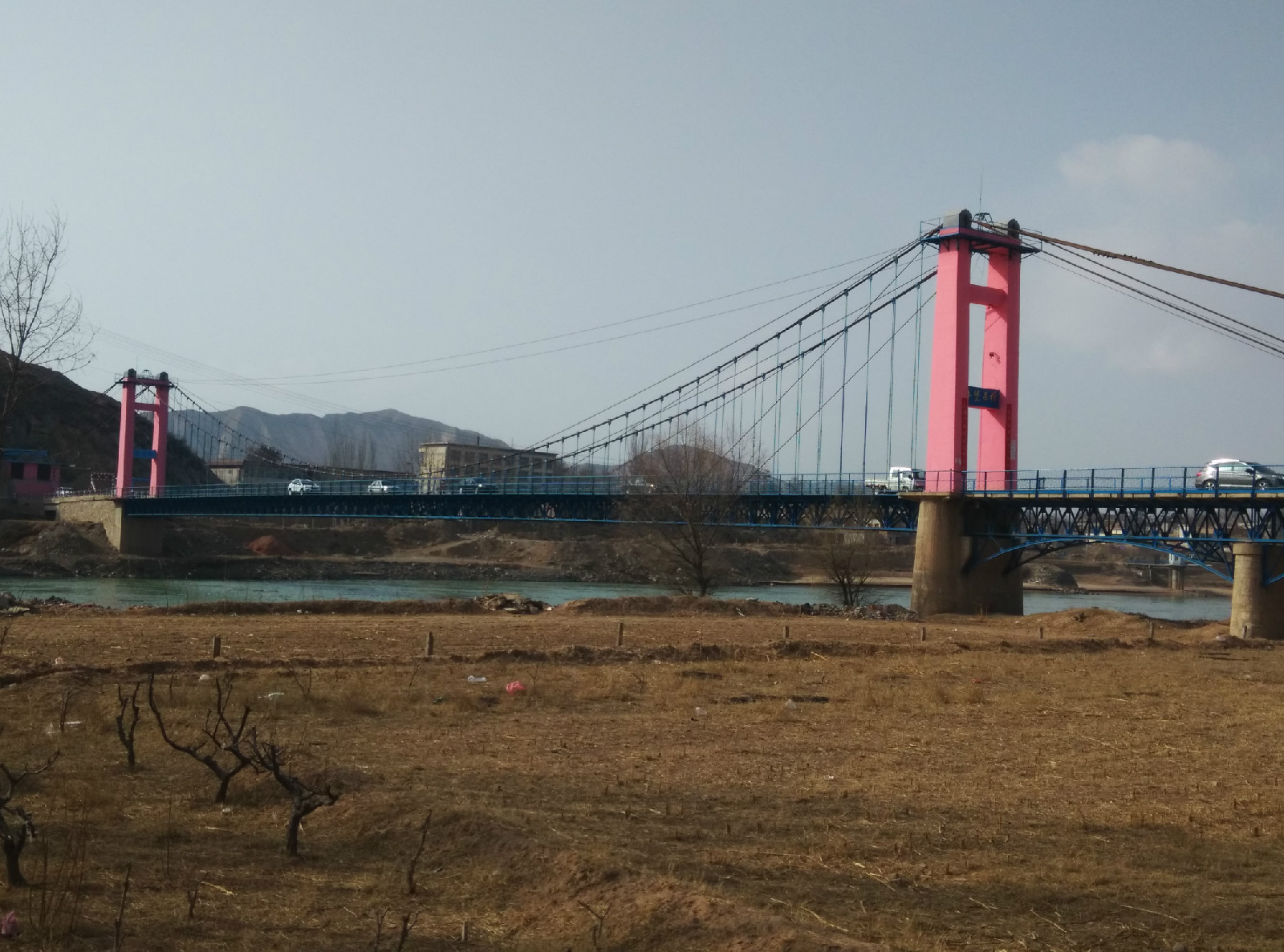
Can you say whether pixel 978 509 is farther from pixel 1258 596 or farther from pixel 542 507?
pixel 542 507

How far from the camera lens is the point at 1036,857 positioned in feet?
30.8

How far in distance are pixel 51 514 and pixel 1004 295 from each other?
83982 mm

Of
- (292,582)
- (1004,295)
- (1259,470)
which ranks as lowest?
(292,582)

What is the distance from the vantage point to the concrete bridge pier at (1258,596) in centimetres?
4047

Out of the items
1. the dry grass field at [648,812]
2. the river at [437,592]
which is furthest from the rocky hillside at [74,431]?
the dry grass field at [648,812]

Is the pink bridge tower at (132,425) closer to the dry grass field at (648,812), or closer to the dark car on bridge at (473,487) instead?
the dark car on bridge at (473,487)

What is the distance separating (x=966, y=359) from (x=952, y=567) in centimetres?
831

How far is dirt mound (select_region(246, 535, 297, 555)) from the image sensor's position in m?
93.9

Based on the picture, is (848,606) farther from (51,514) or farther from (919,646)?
(51,514)

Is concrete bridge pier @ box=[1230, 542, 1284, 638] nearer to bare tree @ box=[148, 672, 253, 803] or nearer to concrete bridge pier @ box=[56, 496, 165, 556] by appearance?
bare tree @ box=[148, 672, 253, 803]

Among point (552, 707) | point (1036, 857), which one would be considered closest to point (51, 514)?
point (552, 707)

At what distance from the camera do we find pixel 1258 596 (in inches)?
1602

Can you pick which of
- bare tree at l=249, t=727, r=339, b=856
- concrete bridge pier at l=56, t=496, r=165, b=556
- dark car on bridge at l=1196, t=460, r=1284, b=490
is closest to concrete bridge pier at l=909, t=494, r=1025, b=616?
dark car on bridge at l=1196, t=460, r=1284, b=490

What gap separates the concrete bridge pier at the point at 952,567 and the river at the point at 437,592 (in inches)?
448
